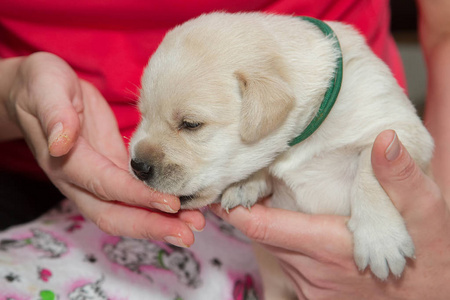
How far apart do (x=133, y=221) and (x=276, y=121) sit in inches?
23.3

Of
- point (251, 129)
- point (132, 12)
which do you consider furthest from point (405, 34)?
point (251, 129)

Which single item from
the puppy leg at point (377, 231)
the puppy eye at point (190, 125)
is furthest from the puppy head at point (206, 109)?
the puppy leg at point (377, 231)

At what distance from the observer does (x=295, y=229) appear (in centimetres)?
159

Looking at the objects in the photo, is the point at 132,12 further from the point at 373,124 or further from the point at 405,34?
the point at 405,34

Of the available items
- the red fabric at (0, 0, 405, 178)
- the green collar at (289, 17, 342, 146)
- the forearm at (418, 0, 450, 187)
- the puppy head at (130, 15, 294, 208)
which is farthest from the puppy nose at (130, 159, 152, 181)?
the forearm at (418, 0, 450, 187)

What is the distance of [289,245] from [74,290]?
73 cm

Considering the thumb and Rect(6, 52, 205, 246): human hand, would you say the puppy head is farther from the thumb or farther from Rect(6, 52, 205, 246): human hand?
the thumb

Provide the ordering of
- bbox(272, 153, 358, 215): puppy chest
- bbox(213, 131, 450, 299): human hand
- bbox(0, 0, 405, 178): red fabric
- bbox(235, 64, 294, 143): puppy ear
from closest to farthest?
bbox(235, 64, 294, 143): puppy ear, bbox(213, 131, 450, 299): human hand, bbox(272, 153, 358, 215): puppy chest, bbox(0, 0, 405, 178): red fabric

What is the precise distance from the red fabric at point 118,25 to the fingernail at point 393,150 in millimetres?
851

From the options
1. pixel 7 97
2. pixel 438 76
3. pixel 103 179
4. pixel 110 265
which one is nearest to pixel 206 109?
pixel 103 179

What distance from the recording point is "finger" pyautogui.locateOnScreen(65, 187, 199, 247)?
1.51 metres

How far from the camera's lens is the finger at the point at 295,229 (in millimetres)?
Answer: 1569

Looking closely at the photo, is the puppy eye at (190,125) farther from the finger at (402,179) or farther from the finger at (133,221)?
the finger at (402,179)

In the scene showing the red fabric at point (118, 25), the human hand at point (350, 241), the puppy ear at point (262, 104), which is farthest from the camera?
the red fabric at point (118, 25)
